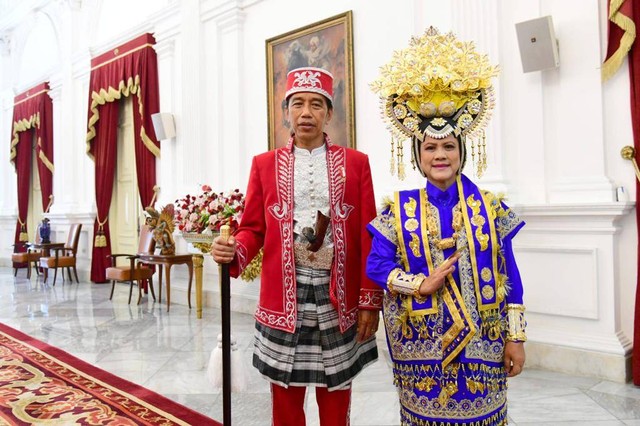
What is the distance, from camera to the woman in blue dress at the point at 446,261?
1.64 meters

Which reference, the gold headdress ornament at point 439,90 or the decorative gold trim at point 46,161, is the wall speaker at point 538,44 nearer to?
the gold headdress ornament at point 439,90

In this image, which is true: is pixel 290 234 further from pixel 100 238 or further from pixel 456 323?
pixel 100 238

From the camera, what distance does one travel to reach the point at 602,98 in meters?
3.63

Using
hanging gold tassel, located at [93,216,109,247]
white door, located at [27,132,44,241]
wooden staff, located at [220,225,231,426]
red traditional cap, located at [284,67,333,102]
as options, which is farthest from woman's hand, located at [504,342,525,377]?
white door, located at [27,132,44,241]

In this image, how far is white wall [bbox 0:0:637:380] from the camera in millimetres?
3619

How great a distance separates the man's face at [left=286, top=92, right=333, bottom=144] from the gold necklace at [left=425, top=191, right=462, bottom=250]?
1.80 feet

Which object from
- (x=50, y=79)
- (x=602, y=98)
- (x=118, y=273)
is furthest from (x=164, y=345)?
(x=50, y=79)

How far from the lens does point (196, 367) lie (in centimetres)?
409

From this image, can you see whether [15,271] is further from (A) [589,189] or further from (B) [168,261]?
(A) [589,189]

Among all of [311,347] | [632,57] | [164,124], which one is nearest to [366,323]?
[311,347]

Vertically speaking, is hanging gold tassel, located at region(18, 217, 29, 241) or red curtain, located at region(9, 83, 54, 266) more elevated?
red curtain, located at region(9, 83, 54, 266)

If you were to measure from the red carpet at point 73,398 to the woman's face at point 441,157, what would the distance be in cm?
205

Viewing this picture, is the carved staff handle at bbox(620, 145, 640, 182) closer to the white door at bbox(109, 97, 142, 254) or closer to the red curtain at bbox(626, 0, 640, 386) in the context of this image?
the red curtain at bbox(626, 0, 640, 386)

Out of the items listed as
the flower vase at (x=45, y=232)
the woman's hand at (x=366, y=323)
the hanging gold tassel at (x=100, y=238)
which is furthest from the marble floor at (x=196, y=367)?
the flower vase at (x=45, y=232)
